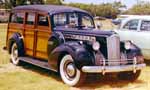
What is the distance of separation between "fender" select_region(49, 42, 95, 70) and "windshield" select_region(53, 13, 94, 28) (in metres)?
1.11

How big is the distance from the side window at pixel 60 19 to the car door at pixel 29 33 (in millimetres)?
902

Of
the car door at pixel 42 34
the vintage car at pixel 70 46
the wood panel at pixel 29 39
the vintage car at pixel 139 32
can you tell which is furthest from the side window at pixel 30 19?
the vintage car at pixel 139 32

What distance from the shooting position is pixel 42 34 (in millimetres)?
9828

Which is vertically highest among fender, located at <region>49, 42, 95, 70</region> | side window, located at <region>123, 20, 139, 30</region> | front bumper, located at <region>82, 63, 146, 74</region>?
side window, located at <region>123, 20, 139, 30</region>

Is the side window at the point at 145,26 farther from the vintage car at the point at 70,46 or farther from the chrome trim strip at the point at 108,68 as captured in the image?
the chrome trim strip at the point at 108,68

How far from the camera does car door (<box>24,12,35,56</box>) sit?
34.0 feet

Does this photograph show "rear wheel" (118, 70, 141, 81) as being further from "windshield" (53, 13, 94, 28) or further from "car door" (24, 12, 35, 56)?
"car door" (24, 12, 35, 56)

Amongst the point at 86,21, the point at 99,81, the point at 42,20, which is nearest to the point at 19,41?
the point at 42,20

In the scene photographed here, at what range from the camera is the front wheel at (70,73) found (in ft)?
27.3

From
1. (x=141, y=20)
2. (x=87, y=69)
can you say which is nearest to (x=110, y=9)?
(x=141, y=20)

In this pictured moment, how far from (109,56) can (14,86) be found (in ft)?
7.57

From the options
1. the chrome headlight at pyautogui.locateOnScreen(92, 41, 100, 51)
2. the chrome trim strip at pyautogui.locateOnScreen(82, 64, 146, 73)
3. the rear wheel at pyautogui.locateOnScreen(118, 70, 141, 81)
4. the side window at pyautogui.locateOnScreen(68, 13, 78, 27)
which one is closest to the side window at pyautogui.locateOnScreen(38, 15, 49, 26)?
the side window at pyautogui.locateOnScreen(68, 13, 78, 27)

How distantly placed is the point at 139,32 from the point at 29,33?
3461 millimetres

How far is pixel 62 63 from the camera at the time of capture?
8758 mm
